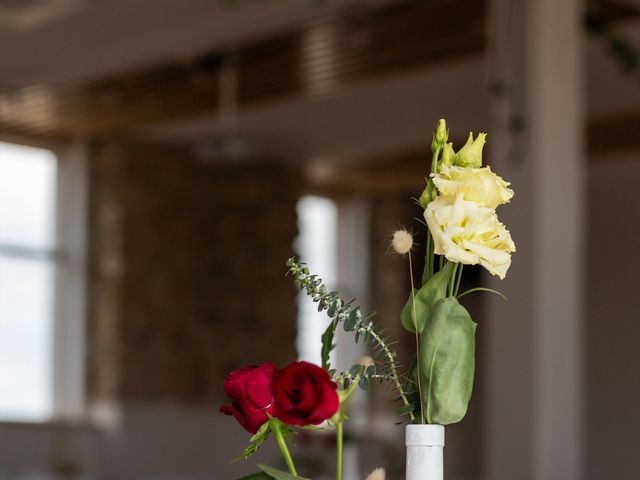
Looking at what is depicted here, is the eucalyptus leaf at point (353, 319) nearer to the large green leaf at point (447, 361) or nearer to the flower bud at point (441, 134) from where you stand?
the large green leaf at point (447, 361)

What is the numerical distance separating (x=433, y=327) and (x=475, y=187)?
0.42 ft

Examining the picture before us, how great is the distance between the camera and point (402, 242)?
1030mm

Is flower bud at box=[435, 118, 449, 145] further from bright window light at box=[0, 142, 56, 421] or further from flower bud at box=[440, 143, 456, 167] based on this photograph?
bright window light at box=[0, 142, 56, 421]

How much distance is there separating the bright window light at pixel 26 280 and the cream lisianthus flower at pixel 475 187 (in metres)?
9.93

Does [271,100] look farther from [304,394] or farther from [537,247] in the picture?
[304,394]

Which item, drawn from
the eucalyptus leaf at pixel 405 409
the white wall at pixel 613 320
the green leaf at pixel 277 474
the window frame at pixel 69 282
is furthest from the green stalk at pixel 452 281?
the white wall at pixel 613 320

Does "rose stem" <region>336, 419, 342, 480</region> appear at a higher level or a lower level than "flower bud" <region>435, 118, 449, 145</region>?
lower

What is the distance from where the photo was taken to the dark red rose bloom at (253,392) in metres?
1.01

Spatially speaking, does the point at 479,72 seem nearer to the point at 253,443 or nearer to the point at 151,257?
the point at 151,257

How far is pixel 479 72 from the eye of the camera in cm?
842

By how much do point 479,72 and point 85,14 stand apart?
111 inches

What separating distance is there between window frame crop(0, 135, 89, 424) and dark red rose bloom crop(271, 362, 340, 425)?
10.1 m

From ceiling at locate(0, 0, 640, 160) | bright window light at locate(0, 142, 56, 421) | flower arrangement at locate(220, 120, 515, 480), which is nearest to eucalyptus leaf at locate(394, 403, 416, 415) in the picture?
flower arrangement at locate(220, 120, 515, 480)

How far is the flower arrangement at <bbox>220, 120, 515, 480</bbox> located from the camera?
3.34 feet
